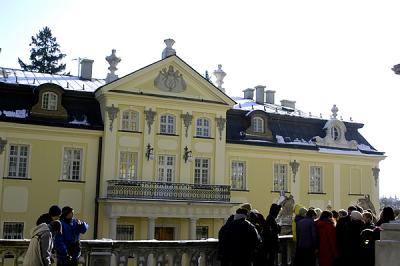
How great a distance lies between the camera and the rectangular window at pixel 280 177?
104 ft

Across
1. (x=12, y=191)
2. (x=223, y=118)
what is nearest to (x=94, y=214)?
(x=12, y=191)

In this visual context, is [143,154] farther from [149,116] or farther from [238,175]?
[238,175]

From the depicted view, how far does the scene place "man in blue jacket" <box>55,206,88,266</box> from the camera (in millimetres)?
8609

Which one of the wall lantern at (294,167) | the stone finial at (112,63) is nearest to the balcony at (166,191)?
the wall lantern at (294,167)

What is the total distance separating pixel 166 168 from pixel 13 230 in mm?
7682

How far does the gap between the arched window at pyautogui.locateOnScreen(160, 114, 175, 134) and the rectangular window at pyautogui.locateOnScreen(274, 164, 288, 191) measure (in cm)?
658

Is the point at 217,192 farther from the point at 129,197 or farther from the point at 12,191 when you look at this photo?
the point at 12,191

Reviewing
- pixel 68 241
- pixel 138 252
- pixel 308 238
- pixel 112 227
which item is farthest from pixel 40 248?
pixel 112 227

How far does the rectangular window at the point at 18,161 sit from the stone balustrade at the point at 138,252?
54.1 feet

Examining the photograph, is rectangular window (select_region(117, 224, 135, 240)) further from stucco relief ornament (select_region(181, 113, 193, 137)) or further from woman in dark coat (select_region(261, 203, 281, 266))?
woman in dark coat (select_region(261, 203, 281, 266))

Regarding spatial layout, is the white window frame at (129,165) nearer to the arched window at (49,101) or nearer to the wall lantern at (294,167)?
the arched window at (49,101)

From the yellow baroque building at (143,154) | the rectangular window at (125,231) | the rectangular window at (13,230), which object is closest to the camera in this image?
the rectangular window at (13,230)

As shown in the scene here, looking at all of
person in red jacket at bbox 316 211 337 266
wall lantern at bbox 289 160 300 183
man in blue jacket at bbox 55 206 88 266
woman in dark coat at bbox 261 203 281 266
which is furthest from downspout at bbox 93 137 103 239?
man in blue jacket at bbox 55 206 88 266

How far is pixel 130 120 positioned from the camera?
A: 91.8ft
